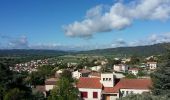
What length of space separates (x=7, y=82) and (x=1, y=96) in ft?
6.15

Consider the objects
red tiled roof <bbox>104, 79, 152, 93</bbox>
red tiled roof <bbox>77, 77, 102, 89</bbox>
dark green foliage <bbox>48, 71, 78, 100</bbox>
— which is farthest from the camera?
red tiled roof <bbox>77, 77, 102, 89</bbox>

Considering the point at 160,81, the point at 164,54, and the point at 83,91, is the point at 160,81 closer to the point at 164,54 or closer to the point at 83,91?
the point at 164,54

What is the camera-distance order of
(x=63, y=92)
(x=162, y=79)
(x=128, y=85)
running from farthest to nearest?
(x=128, y=85) → (x=63, y=92) → (x=162, y=79)

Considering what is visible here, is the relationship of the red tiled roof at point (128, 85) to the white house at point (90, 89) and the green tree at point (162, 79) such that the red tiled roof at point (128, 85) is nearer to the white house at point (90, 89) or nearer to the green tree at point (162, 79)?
the white house at point (90, 89)

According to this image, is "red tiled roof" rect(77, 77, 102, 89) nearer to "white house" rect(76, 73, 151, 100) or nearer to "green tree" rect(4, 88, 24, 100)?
"white house" rect(76, 73, 151, 100)

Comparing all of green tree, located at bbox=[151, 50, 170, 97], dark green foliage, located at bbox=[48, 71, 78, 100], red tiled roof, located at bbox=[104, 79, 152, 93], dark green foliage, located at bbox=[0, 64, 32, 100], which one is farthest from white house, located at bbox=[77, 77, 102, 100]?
green tree, located at bbox=[151, 50, 170, 97]

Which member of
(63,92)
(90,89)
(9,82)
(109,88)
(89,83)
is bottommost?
(90,89)

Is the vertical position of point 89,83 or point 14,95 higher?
point 14,95

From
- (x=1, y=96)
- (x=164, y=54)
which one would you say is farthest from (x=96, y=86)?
(x=164, y=54)

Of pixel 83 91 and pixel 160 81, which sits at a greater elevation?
pixel 160 81

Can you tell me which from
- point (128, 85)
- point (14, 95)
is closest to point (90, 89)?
point (128, 85)

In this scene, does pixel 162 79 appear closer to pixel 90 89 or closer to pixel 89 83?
pixel 90 89

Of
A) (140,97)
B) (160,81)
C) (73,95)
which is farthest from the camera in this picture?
(73,95)

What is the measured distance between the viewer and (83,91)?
5138cm
